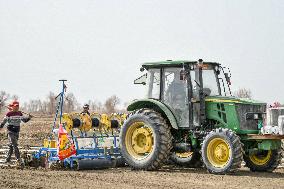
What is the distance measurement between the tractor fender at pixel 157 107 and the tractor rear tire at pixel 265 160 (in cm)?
204

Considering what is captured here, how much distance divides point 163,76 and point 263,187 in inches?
168

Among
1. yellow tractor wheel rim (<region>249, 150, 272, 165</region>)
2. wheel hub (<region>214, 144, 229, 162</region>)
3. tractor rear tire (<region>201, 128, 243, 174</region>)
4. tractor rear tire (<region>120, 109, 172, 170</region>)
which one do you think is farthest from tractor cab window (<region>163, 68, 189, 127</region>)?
yellow tractor wheel rim (<region>249, 150, 272, 165</region>)

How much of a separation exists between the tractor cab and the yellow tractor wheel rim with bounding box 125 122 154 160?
77 cm

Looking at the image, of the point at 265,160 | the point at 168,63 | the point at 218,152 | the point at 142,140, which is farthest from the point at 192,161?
the point at 168,63

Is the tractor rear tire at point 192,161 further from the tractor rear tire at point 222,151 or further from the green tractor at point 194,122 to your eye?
the tractor rear tire at point 222,151

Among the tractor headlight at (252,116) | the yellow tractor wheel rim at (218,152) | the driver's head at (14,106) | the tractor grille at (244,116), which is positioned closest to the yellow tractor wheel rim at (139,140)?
the yellow tractor wheel rim at (218,152)

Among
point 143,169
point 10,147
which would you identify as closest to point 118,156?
point 143,169

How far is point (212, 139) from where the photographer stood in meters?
11.4

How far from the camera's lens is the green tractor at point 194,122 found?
1145 centimetres

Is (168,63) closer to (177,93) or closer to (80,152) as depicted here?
(177,93)

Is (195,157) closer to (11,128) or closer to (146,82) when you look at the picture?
(146,82)

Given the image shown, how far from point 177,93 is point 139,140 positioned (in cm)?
151

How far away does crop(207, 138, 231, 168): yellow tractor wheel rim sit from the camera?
1127 cm

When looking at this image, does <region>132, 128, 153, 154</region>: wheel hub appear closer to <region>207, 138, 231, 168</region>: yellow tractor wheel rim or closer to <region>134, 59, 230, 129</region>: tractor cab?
<region>134, 59, 230, 129</region>: tractor cab
